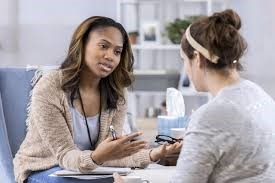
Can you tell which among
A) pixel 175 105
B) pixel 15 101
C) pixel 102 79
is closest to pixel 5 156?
pixel 15 101

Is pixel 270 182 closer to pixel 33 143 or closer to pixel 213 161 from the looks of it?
pixel 213 161

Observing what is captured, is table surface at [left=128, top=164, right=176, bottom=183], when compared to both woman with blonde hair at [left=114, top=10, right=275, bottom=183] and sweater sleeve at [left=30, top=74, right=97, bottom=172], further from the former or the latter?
woman with blonde hair at [left=114, top=10, right=275, bottom=183]

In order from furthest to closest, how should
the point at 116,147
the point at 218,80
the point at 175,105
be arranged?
the point at 175,105 → the point at 116,147 → the point at 218,80

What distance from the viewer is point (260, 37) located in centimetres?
376

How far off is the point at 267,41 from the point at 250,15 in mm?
258

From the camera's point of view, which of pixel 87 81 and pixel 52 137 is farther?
pixel 87 81

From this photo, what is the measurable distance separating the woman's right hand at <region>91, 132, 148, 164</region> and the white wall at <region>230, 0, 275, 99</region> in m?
2.29

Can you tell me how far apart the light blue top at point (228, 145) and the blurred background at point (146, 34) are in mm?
2555

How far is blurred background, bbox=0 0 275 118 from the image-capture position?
373 centimetres

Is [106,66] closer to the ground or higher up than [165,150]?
higher up

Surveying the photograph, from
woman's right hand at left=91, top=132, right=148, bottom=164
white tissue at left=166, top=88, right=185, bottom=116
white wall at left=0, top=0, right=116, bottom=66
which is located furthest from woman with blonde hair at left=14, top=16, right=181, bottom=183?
Answer: white wall at left=0, top=0, right=116, bottom=66

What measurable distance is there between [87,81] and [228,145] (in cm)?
87

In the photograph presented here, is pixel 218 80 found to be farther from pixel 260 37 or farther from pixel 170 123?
pixel 260 37

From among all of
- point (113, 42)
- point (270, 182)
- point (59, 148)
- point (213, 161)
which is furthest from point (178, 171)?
point (113, 42)
